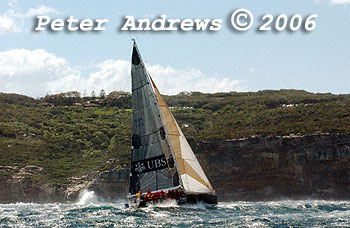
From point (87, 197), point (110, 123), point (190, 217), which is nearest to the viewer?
point (190, 217)

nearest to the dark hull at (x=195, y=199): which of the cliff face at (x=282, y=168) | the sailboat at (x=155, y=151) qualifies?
the sailboat at (x=155, y=151)

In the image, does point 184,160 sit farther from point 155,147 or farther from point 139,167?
point 139,167

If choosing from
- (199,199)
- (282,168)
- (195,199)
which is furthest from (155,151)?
(282,168)

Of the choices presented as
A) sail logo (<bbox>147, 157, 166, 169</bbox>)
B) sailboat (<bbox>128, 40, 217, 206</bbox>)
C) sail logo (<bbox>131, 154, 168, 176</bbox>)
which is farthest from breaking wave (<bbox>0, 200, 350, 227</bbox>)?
sail logo (<bbox>147, 157, 166, 169</bbox>)

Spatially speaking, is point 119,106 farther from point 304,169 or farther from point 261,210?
point 261,210

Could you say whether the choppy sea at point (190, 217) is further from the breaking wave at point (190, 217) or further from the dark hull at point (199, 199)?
the dark hull at point (199, 199)

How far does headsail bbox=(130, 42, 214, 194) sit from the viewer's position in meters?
40.4

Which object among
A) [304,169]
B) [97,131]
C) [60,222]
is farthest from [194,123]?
[60,222]

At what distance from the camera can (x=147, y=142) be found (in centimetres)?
4100

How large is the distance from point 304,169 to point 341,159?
10.8 feet

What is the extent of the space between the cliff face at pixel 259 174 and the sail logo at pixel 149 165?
16882 mm

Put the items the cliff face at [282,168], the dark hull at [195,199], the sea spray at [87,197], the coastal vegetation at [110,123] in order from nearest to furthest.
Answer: the dark hull at [195,199], the cliff face at [282,168], the sea spray at [87,197], the coastal vegetation at [110,123]

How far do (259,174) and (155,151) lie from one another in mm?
18405

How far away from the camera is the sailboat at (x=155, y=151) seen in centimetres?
4038
